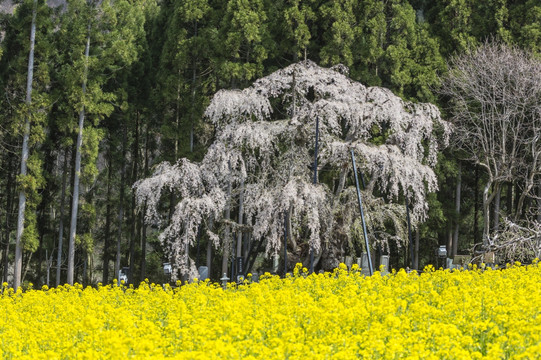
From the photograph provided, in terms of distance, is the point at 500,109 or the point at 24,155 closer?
the point at 24,155

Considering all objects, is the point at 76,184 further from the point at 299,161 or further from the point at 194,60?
the point at 299,161

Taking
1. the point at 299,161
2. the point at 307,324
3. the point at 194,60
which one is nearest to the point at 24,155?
the point at 194,60

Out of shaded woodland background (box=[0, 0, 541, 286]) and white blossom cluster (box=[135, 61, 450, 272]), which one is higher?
shaded woodland background (box=[0, 0, 541, 286])

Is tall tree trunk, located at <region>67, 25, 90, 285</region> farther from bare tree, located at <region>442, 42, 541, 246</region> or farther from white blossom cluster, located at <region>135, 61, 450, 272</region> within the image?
bare tree, located at <region>442, 42, 541, 246</region>

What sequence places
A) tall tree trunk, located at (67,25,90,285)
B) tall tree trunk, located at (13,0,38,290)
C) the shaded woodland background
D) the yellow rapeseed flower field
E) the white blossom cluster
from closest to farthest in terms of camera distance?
the yellow rapeseed flower field
the white blossom cluster
tall tree trunk, located at (13,0,38,290)
tall tree trunk, located at (67,25,90,285)
the shaded woodland background

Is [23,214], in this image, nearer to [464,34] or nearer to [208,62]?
[208,62]

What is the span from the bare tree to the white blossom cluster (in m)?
3.21

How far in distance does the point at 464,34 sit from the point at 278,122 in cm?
825

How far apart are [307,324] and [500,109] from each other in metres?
14.1

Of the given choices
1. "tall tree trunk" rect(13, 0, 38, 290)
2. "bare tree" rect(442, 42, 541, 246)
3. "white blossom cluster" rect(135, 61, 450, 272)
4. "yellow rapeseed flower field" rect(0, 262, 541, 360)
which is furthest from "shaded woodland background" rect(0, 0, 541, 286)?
"yellow rapeseed flower field" rect(0, 262, 541, 360)

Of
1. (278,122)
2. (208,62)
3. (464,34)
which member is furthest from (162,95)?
(464,34)

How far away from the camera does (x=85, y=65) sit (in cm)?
1816

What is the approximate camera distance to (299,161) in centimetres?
1401

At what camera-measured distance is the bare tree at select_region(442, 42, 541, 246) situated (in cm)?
1734
